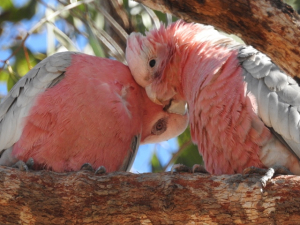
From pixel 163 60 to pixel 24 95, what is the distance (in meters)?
1.18

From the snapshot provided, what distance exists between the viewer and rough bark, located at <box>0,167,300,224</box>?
107 inches

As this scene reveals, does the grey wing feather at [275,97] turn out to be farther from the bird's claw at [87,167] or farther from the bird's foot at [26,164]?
the bird's foot at [26,164]

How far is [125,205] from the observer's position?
9.50 ft

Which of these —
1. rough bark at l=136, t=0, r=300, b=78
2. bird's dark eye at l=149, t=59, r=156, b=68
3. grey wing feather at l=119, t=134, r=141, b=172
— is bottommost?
grey wing feather at l=119, t=134, r=141, b=172

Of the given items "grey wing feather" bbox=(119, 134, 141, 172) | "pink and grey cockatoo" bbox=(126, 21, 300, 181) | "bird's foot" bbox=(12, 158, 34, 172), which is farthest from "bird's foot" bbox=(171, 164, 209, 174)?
"bird's foot" bbox=(12, 158, 34, 172)

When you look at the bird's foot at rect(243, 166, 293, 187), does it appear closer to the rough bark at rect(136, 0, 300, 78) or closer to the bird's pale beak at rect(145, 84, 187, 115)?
the rough bark at rect(136, 0, 300, 78)

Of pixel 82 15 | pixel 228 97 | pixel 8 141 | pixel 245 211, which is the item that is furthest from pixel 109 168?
pixel 82 15

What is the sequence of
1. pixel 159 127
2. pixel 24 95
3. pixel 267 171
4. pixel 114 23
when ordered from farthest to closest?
pixel 114 23 < pixel 159 127 < pixel 24 95 < pixel 267 171

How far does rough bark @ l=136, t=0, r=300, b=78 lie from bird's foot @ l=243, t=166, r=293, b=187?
0.59 metres

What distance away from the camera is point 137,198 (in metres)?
2.90

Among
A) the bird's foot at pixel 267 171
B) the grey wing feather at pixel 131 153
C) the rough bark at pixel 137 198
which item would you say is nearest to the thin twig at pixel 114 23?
the grey wing feather at pixel 131 153

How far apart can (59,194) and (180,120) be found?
169 centimetres

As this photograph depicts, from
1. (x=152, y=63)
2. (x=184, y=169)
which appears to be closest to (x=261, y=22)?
(x=184, y=169)

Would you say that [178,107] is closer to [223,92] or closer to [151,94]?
[151,94]
